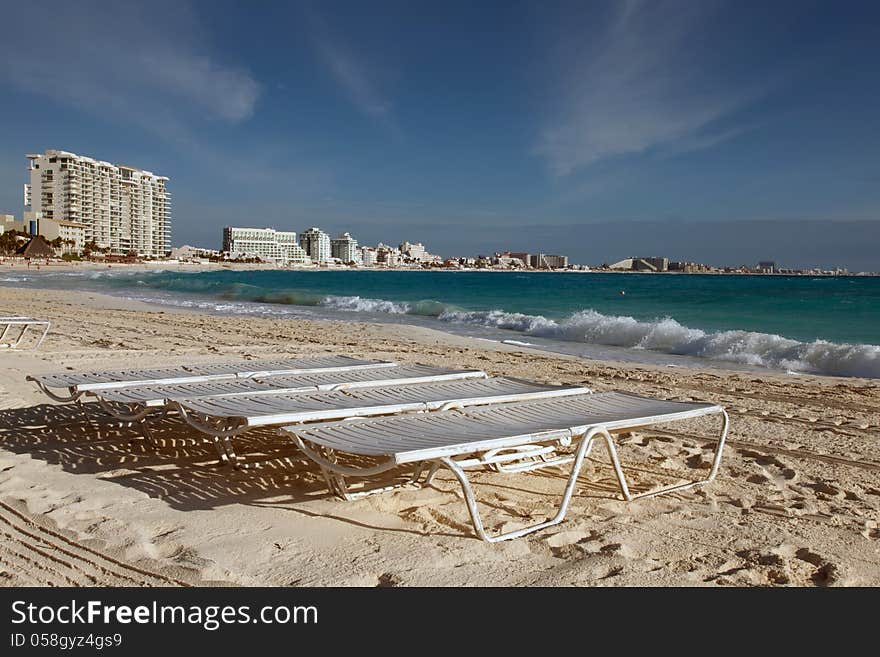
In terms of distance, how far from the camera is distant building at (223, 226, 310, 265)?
173625 mm

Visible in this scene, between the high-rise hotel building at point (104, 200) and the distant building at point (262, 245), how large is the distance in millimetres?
30008

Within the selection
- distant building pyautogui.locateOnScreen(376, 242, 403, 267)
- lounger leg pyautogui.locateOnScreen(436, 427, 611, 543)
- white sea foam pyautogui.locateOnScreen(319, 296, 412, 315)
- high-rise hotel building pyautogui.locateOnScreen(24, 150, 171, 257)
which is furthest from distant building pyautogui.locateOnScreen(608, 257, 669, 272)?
lounger leg pyautogui.locateOnScreen(436, 427, 611, 543)

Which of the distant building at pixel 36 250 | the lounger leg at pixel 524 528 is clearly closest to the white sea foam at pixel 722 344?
the lounger leg at pixel 524 528

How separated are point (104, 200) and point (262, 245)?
53.0 m

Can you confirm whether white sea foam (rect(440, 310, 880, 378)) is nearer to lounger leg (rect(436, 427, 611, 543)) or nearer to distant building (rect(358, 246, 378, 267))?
lounger leg (rect(436, 427, 611, 543))

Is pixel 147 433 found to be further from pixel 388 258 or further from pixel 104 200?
pixel 388 258

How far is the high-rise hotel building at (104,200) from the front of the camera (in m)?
119

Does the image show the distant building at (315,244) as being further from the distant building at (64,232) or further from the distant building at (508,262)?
the distant building at (64,232)

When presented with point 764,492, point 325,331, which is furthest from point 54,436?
point 325,331

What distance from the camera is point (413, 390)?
5316 mm

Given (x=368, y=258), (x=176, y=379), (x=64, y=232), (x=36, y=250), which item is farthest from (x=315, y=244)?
(x=176, y=379)

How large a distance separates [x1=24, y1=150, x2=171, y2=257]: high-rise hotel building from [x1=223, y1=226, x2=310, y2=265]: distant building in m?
30.0
